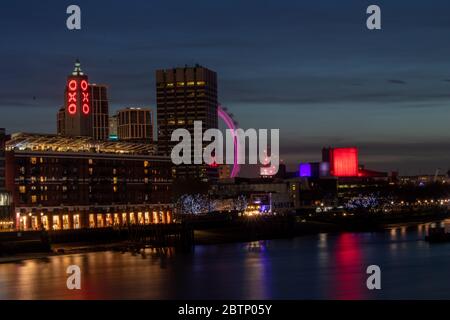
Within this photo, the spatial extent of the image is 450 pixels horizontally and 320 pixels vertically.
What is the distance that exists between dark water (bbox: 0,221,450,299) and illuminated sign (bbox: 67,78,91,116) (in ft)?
108

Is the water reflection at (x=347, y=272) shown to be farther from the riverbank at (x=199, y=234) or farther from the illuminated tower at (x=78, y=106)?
Answer: the illuminated tower at (x=78, y=106)

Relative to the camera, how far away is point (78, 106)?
122625 mm

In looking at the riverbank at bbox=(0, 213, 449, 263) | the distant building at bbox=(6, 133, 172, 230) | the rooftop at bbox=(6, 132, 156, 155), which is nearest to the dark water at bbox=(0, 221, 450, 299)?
the riverbank at bbox=(0, 213, 449, 263)

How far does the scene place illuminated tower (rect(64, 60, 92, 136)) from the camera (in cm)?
11856

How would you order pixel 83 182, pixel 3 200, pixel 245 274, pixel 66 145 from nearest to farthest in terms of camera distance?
pixel 245 274, pixel 3 200, pixel 66 145, pixel 83 182

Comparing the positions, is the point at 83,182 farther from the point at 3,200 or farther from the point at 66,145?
the point at 3,200

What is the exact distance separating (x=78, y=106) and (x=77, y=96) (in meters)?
2.10

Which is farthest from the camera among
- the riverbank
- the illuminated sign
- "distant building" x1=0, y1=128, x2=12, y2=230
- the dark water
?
the illuminated sign

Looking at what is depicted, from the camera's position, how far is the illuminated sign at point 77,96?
11788cm

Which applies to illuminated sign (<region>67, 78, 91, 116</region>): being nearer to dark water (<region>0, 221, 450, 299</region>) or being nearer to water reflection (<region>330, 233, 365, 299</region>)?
dark water (<region>0, 221, 450, 299</region>)

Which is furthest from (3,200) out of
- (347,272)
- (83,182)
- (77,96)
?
(347,272)

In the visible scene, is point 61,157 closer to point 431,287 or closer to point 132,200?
point 132,200
